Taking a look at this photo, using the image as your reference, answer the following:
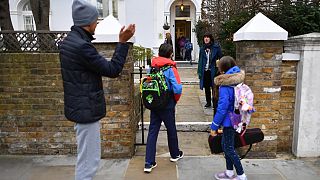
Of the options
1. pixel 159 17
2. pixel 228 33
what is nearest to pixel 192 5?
pixel 159 17

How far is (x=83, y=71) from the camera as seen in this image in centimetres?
264

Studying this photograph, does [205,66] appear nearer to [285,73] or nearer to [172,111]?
[285,73]

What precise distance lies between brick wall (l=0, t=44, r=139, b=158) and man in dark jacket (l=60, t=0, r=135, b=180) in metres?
1.65

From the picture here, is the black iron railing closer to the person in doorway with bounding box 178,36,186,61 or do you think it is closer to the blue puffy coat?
the blue puffy coat

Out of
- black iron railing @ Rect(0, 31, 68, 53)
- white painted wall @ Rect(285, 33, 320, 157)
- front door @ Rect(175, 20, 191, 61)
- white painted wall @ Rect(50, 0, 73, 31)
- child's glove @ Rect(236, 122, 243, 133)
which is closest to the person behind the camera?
child's glove @ Rect(236, 122, 243, 133)

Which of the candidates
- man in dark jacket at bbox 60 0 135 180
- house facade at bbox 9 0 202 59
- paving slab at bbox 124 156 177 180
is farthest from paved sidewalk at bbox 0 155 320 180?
house facade at bbox 9 0 202 59

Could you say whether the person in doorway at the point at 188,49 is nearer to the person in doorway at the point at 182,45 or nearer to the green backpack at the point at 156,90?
the person in doorway at the point at 182,45

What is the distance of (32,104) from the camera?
4.60m

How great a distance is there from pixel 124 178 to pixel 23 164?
157 cm

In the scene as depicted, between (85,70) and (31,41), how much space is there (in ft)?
7.53

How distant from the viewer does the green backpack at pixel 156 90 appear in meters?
3.87

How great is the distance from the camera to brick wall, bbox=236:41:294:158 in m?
4.30

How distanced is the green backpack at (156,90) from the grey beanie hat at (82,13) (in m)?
1.41

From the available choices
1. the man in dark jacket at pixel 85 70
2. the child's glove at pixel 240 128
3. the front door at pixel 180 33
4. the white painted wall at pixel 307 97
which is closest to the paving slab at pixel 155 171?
the child's glove at pixel 240 128
